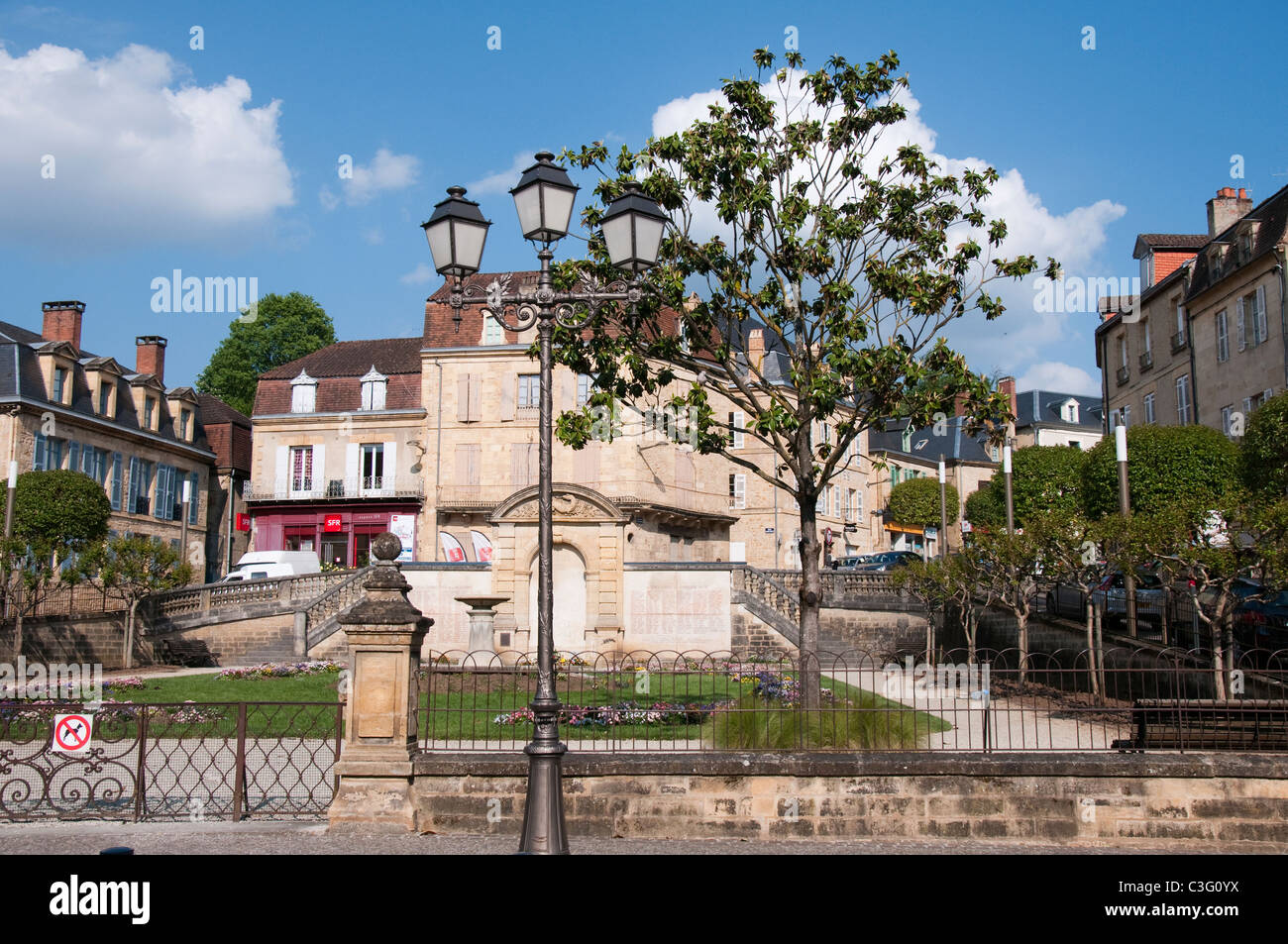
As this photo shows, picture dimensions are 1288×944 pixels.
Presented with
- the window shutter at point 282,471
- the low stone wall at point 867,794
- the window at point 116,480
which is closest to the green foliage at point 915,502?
the window shutter at point 282,471

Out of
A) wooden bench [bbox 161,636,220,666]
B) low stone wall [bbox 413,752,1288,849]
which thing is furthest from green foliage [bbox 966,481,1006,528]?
low stone wall [bbox 413,752,1288,849]

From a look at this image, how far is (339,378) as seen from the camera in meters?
44.5

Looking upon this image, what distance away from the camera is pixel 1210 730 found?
31.3 ft

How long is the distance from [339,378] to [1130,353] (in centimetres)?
3165

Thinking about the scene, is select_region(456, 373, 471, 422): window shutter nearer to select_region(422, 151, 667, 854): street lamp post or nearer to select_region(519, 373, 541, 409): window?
select_region(519, 373, 541, 409): window

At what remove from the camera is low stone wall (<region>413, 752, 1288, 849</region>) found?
8836mm

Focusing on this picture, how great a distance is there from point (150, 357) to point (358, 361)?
8482 mm

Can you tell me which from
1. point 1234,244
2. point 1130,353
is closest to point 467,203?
point 1234,244

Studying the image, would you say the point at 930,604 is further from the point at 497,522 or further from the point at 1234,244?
the point at 1234,244

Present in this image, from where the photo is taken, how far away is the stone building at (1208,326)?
27.5 meters

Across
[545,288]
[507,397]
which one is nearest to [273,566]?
[507,397]

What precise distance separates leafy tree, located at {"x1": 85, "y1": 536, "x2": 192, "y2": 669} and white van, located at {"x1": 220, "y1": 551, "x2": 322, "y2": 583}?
7476 mm

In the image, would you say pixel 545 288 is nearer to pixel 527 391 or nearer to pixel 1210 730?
pixel 1210 730
